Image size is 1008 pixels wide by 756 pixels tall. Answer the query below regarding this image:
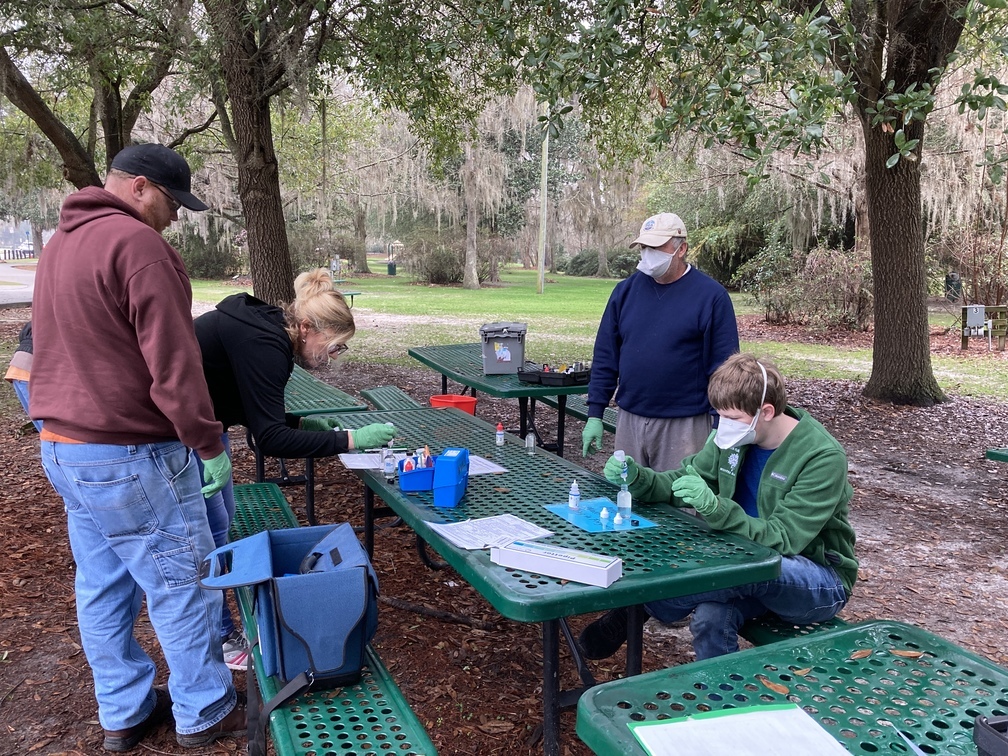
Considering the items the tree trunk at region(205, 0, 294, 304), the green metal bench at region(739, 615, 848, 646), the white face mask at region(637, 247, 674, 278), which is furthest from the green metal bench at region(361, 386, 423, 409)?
the green metal bench at region(739, 615, 848, 646)

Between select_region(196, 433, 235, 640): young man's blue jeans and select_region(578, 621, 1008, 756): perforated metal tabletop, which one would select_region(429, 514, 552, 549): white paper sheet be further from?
select_region(196, 433, 235, 640): young man's blue jeans

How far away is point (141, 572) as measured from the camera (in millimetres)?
2328

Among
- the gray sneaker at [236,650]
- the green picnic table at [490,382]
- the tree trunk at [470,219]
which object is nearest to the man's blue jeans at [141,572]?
the gray sneaker at [236,650]

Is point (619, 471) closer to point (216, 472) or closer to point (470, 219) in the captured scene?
point (216, 472)

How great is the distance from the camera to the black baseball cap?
7.70ft

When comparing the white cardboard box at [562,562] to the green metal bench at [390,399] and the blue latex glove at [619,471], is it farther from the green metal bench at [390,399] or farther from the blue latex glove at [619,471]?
the green metal bench at [390,399]

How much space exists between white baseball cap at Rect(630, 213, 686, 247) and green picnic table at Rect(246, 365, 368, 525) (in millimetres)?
1938

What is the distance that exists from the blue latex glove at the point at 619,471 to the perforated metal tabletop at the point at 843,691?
2.61 feet

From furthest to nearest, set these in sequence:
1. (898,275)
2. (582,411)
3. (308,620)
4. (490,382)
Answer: (898,275), (582,411), (490,382), (308,620)

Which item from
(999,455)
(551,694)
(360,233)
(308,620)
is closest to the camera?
(308,620)

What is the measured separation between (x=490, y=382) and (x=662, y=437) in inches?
66.3

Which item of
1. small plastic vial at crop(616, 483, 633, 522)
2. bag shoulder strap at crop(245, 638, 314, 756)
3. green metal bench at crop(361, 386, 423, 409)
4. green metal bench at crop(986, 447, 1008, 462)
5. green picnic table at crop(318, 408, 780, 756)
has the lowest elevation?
bag shoulder strap at crop(245, 638, 314, 756)

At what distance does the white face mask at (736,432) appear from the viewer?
2471mm

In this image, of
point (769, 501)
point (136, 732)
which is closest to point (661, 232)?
point (769, 501)
